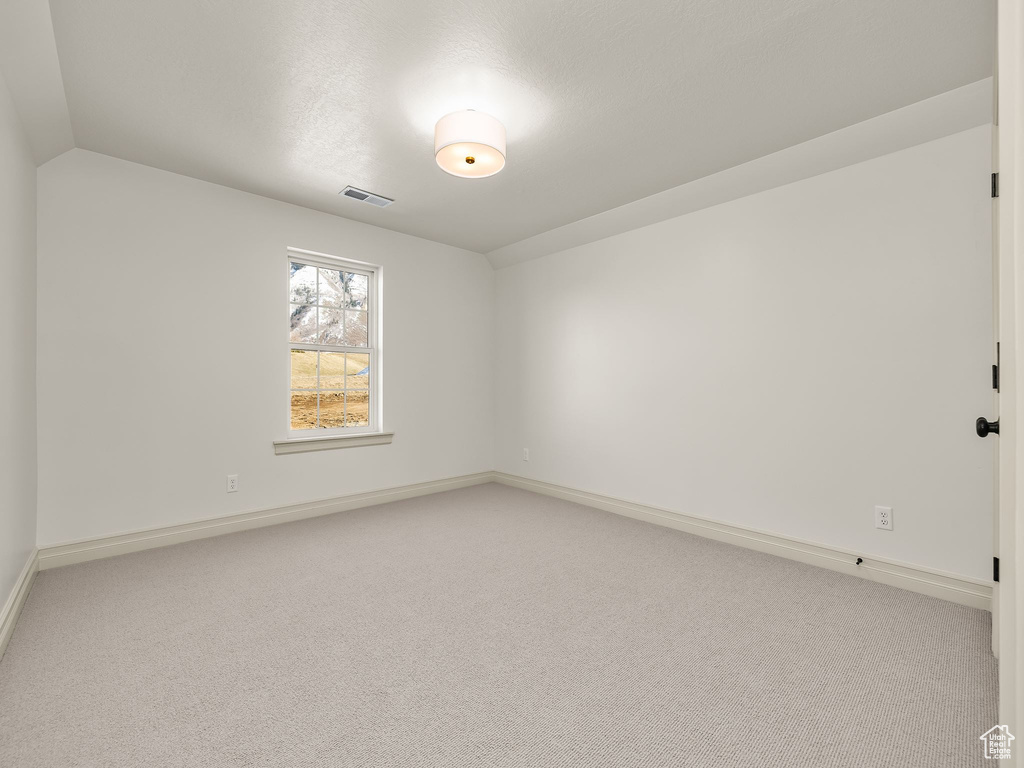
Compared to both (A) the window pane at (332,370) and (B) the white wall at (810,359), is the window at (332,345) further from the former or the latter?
(B) the white wall at (810,359)

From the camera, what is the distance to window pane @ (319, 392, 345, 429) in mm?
4156

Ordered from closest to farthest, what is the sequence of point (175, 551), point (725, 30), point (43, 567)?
point (725, 30) < point (43, 567) < point (175, 551)

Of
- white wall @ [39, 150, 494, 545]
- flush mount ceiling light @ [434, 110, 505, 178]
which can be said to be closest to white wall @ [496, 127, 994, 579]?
flush mount ceiling light @ [434, 110, 505, 178]

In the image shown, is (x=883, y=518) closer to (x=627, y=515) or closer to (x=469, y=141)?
(x=627, y=515)

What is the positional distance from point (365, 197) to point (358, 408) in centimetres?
182

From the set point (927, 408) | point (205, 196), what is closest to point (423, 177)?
point (205, 196)

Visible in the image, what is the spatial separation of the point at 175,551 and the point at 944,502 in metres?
4.50

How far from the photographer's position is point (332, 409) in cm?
421

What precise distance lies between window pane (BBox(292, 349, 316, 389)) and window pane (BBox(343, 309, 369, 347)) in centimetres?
36

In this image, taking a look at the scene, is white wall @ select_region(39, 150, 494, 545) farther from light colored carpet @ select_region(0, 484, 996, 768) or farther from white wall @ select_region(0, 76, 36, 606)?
light colored carpet @ select_region(0, 484, 996, 768)

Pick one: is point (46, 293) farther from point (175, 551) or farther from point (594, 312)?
point (594, 312)

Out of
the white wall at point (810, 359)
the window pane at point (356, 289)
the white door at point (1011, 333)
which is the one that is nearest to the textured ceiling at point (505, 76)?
the white wall at point (810, 359)

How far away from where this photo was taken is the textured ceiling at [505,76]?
1.87m

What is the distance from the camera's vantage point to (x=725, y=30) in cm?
194
